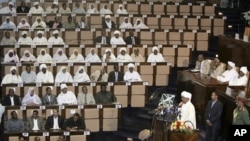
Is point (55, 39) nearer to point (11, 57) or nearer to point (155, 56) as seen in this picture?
point (11, 57)

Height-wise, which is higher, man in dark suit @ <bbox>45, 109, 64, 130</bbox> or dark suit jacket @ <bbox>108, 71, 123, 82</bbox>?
dark suit jacket @ <bbox>108, 71, 123, 82</bbox>

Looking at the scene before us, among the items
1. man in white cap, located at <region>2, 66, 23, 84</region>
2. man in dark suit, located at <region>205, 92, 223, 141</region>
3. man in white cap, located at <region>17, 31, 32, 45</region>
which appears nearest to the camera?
man in dark suit, located at <region>205, 92, 223, 141</region>

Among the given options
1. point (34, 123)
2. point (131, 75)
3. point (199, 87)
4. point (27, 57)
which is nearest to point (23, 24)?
point (27, 57)

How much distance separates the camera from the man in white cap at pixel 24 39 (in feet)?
55.3

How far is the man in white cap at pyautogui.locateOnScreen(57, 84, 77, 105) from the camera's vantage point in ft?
45.1

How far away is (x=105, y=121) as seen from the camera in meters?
13.7

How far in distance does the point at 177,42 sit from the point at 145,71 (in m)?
2.24

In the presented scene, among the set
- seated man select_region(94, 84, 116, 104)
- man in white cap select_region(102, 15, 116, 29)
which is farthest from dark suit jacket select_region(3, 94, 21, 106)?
man in white cap select_region(102, 15, 116, 29)

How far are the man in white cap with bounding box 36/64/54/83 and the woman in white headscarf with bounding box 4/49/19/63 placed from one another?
1152mm

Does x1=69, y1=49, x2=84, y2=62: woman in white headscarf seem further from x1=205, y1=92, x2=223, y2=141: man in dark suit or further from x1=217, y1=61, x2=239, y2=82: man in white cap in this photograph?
x1=205, y1=92, x2=223, y2=141: man in dark suit

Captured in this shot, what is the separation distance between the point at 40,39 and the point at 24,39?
449 millimetres

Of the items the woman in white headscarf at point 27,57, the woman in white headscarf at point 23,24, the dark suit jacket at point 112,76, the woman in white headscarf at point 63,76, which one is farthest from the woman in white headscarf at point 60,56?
the woman in white headscarf at point 23,24

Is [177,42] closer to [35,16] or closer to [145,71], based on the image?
[145,71]

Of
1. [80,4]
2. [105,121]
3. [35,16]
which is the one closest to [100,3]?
[80,4]
